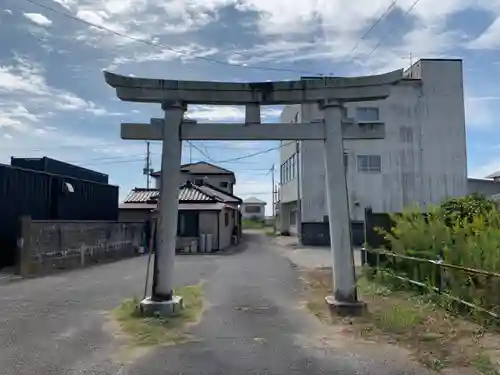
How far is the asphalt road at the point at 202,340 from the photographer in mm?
5789

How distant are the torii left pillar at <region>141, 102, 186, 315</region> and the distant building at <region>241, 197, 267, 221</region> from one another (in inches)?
2901

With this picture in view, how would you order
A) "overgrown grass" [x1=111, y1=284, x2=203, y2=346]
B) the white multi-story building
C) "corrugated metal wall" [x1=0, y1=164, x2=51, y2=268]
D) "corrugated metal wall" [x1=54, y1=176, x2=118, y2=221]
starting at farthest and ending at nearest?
the white multi-story building, "corrugated metal wall" [x1=54, y1=176, x2=118, y2=221], "corrugated metal wall" [x1=0, y1=164, x2=51, y2=268], "overgrown grass" [x1=111, y1=284, x2=203, y2=346]

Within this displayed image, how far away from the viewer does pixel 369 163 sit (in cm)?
3116

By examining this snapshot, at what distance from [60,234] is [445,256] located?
39.2 ft

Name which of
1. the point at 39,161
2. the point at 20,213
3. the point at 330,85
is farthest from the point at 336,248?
the point at 39,161

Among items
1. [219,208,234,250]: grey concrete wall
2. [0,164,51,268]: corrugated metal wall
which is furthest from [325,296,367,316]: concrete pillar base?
[219,208,234,250]: grey concrete wall

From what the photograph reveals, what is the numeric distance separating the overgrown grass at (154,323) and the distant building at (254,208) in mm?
72816

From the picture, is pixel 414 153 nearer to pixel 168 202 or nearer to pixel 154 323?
pixel 168 202

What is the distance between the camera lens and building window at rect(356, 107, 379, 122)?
30484 millimetres

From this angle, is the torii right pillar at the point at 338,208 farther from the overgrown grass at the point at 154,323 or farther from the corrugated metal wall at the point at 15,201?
the corrugated metal wall at the point at 15,201

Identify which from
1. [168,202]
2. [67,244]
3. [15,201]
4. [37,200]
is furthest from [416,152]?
[168,202]

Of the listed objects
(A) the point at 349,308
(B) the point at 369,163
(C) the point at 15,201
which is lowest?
(A) the point at 349,308

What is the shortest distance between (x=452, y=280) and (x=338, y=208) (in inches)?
87.5

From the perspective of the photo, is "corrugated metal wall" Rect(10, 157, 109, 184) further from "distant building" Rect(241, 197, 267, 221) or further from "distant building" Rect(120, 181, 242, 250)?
"distant building" Rect(241, 197, 267, 221)
